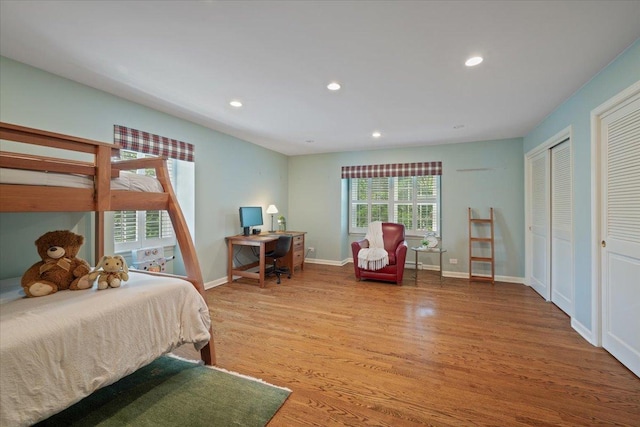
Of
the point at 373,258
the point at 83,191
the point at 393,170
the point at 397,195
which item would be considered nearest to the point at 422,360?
the point at 373,258

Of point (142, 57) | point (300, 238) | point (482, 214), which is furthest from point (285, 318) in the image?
point (482, 214)

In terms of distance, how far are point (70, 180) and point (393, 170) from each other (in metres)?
4.76

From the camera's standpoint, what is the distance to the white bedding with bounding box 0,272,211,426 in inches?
46.3

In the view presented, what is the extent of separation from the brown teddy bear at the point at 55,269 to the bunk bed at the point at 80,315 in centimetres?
8

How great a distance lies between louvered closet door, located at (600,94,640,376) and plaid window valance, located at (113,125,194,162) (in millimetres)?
4400

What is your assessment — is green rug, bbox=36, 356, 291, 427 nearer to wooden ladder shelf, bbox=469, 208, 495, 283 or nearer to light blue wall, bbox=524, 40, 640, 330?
light blue wall, bbox=524, 40, 640, 330

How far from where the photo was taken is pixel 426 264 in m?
5.30

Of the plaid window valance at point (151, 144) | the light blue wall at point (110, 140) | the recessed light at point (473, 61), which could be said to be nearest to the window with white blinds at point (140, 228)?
the plaid window valance at point (151, 144)

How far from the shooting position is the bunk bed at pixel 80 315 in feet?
3.93

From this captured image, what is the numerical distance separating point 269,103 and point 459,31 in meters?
1.96

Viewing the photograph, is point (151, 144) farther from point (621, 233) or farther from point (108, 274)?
point (621, 233)

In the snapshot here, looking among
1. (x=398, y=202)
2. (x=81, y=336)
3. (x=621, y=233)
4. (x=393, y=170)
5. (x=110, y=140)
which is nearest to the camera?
(x=81, y=336)

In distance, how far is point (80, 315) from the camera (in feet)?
4.59

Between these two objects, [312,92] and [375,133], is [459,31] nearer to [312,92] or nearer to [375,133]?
[312,92]
